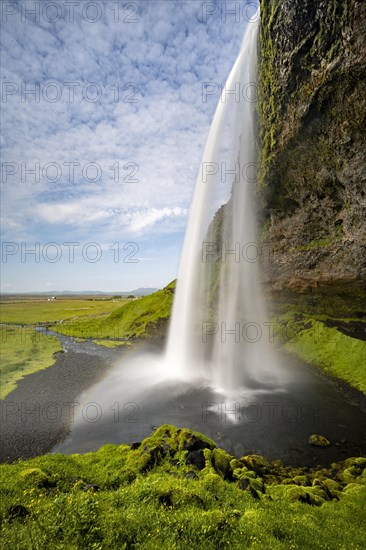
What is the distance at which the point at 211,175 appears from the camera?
50.3m

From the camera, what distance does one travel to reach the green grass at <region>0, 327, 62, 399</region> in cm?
3573

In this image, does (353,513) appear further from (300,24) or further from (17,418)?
(300,24)

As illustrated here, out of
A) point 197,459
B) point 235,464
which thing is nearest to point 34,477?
point 197,459

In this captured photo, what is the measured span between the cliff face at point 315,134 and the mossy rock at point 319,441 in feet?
77.8

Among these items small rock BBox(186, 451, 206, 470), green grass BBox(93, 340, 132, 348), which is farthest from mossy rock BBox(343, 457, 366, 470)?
green grass BBox(93, 340, 132, 348)

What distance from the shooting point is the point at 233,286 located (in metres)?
A: 58.3

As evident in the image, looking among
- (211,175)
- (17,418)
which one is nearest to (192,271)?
(211,175)

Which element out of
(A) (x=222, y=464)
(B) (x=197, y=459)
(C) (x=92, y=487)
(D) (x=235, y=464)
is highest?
(C) (x=92, y=487)

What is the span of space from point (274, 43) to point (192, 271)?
36.1 meters

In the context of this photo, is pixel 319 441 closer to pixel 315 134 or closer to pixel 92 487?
pixel 92 487

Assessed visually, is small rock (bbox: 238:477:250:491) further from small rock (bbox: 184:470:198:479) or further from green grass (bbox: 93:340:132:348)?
green grass (bbox: 93:340:132:348)

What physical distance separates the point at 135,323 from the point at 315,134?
186 ft

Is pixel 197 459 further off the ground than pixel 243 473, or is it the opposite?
pixel 197 459

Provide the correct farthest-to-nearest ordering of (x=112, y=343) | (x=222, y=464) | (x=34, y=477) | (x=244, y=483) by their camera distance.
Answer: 1. (x=112, y=343)
2. (x=222, y=464)
3. (x=244, y=483)
4. (x=34, y=477)
